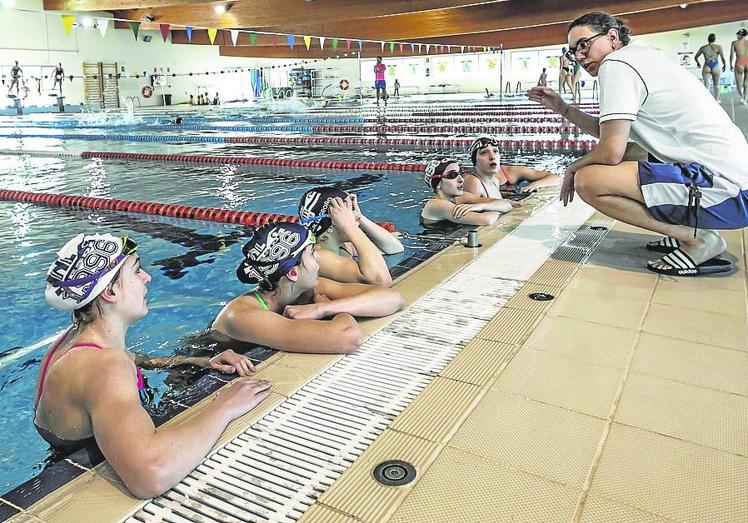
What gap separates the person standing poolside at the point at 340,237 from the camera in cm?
323

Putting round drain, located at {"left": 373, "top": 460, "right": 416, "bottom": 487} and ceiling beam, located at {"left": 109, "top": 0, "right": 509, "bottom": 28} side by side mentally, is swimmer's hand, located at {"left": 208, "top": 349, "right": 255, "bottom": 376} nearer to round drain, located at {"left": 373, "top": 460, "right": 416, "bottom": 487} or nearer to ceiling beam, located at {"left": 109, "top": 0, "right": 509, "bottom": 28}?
round drain, located at {"left": 373, "top": 460, "right": 416, "bottom": 487}

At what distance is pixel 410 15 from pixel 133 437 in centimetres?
2030

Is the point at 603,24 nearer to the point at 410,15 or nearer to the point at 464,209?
the point at 464,209

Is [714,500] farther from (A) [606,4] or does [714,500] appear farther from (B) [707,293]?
(A) [606,4]

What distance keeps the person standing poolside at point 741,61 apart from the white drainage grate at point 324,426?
592 inches

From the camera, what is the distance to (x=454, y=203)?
5.34 meters

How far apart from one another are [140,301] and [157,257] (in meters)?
2.95

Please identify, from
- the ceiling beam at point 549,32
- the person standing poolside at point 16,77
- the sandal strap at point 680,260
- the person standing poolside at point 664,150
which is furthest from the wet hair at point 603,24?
the person standing poolside at point 16,77

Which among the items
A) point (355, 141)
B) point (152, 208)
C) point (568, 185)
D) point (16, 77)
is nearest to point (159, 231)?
point (152, 208)

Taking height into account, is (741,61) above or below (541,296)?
above

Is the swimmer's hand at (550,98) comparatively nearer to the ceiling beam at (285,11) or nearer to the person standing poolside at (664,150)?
the person standing poolside at (664,150)

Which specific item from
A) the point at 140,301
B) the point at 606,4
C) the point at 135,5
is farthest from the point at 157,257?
the point at 606,4

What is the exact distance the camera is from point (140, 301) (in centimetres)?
205

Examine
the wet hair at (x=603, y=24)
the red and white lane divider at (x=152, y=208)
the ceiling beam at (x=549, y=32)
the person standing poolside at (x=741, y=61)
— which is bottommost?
the red and white lane divider at (x=152, y=208)
